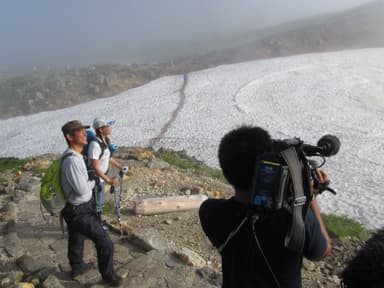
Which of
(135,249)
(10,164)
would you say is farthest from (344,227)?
(10,164)

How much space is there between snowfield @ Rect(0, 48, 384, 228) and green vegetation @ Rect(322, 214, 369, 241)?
27.7 inches

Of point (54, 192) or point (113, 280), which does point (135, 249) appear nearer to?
point (113, 280)

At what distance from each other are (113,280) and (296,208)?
3790 millimetres

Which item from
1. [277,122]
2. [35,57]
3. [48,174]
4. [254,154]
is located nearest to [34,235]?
[48,174]

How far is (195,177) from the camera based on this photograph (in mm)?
11742

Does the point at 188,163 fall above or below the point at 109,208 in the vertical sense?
below

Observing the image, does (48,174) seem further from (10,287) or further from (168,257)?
(168,257)

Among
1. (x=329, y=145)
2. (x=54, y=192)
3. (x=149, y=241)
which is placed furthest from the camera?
(x=149, y=241)

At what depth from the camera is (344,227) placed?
9000 millimetres

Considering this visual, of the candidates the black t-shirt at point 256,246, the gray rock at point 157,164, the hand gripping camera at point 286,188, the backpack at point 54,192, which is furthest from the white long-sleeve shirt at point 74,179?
the gray rock at point 157,164

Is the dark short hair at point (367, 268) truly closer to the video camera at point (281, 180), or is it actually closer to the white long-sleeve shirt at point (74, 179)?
the video camera at point (281, 180)

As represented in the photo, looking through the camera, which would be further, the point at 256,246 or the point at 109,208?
the point at 109,208

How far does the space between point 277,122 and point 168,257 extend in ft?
50.8

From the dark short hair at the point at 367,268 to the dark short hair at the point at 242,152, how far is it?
82 cm
